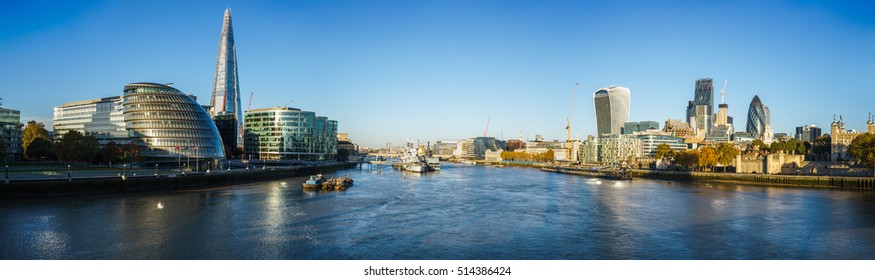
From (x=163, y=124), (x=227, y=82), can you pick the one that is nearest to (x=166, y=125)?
(x=163, y=124)

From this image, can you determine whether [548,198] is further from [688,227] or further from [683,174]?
[683,174]

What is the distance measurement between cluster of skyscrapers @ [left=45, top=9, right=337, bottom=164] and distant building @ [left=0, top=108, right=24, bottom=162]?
32.8 feet

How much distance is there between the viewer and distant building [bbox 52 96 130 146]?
8525 centimetres

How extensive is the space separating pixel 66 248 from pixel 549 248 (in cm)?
1748

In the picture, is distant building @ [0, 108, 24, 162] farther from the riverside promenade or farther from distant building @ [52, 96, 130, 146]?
the riverside promenade

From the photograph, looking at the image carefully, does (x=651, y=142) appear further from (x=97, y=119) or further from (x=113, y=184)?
(x=113, y=184)

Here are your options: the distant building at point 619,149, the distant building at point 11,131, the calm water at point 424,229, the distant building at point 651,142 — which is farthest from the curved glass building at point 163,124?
the distant building at point 651,142

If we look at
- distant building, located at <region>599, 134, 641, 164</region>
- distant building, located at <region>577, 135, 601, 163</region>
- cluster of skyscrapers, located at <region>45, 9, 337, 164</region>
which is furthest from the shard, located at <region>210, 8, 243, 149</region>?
distant building, located at <region>577, 135, 601, 163</region>

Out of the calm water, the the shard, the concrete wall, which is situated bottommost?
the calm water

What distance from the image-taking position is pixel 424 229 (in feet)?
86.0

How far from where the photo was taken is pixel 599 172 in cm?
9781

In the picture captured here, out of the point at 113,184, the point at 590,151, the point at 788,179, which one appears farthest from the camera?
the point at 590,151

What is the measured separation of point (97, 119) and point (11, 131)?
19.2 metres

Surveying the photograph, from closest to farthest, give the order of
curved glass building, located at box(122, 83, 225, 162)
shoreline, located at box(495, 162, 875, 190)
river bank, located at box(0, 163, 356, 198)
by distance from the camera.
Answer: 1. river bank, located at box(0, 163, 356, 198)
2. shoreline, located at box(495, 162, 875, 190)
3. curved glass building, located at box(122, 83, 225, 162)
